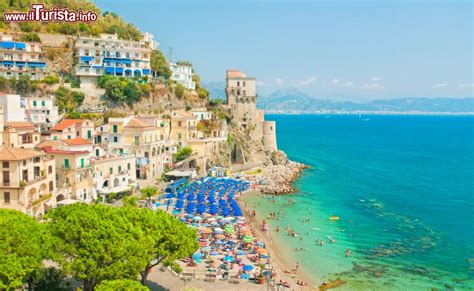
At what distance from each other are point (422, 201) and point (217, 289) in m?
39.6

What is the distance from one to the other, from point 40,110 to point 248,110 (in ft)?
126

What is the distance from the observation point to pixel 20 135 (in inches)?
1645

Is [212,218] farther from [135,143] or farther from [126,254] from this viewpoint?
[126,254]

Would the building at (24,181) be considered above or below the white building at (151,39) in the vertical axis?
below

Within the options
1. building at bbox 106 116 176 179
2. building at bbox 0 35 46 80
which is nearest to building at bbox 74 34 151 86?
building at bbox 0 35 46 80

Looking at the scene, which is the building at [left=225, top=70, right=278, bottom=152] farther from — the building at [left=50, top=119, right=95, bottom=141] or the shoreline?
the building at [left=50, top=119, right=95, bottom=141]

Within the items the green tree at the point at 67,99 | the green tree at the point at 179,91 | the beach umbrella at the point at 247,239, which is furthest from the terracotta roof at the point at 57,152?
the green tree at the point at 179,91

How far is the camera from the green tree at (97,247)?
2075 centimetres

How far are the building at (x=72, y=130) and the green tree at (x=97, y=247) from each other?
2645 cm

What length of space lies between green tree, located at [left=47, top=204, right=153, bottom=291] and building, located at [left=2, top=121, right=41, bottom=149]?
2084 centimetres

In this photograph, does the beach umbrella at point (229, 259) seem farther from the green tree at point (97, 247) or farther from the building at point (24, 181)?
the building at point (24, 181)

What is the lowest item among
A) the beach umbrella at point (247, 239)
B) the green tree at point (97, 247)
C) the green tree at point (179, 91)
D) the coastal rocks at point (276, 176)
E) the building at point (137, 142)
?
the beach umbrella at point (247, 239)

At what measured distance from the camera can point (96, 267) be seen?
20859 millimetres

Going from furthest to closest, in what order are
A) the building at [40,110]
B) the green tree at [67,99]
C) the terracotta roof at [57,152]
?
1. the green tree at [67,99]
2. the building at [40,110]
3. the terracotta roof at [57,152]
